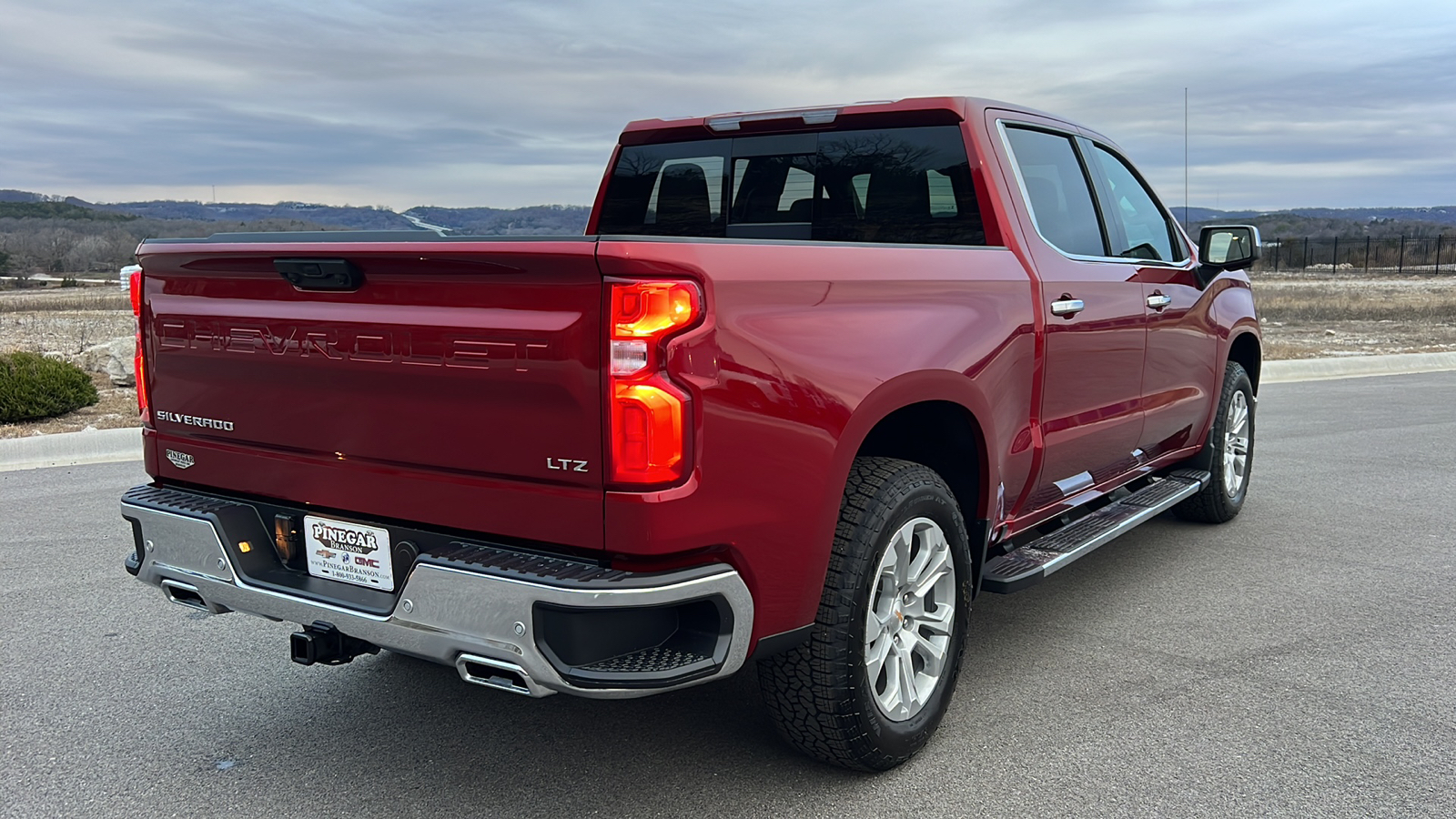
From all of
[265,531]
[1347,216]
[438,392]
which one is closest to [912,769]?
[438,392]

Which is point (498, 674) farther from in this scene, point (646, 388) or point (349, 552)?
point (646, 388)

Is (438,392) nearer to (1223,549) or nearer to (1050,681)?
(1050,681)

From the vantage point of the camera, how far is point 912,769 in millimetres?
3396

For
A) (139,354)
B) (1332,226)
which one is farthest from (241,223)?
(1332,226)

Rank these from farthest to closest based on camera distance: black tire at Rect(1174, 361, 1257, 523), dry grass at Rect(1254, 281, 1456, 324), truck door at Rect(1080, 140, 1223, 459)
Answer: dry grass at Rect(1254, 281, 1456, 324)
black tire at Rect(1174, 361, 1257, 523)
truck door at Rect(1080, 140, 1223, 459)

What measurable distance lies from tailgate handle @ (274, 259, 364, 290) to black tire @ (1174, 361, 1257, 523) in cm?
468

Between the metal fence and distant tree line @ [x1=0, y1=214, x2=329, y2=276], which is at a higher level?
distant tree line @ [x1=0, y1=214, x2=329, y2=276]

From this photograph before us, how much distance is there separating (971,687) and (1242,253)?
2.90 metres

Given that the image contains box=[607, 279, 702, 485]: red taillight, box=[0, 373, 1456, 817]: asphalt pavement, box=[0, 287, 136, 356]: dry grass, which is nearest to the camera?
box=[607, 279, 702, 485]: red taillight

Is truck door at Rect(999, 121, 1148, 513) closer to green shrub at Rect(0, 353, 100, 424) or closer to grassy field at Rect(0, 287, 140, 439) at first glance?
grassy field at Rect(0, 287, 140, 439)

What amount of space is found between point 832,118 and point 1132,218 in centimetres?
167

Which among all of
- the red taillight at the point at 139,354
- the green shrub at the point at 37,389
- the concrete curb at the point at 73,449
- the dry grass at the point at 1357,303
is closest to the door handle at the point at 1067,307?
the red taillight at the point at 139,354

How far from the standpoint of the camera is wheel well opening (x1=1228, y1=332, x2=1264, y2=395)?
647 centimetres

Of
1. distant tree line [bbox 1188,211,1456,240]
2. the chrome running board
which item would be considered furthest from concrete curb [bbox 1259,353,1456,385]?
distant tree line [bbox 1188,211,1456,240]
